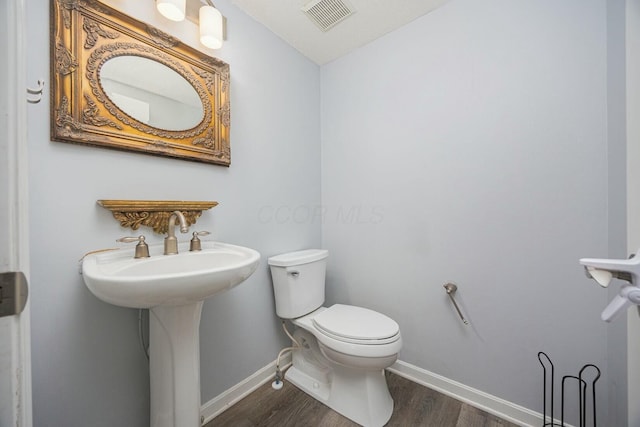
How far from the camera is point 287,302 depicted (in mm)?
1408

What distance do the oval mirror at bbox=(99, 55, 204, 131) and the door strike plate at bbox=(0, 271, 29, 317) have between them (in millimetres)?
779

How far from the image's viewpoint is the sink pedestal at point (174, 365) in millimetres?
850

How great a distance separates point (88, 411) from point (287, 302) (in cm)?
87

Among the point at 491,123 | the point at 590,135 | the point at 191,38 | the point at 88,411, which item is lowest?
the point at 88,411

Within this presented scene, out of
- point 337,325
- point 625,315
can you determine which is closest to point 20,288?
point 337,325

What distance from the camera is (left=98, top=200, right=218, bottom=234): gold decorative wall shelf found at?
2.97ft

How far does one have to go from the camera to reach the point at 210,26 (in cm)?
111

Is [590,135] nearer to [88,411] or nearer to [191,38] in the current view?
[191,38]

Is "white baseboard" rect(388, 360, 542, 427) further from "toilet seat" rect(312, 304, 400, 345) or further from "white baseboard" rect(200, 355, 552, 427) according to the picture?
"toilet seat" rect(312, 304, 400, 345)

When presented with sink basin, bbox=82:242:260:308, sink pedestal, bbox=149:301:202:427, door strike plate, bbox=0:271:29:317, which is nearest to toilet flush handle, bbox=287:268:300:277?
sink basin, bbox=82:242:260:308

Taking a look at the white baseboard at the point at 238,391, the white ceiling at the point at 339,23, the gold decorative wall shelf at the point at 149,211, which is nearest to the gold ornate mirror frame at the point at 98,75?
the gold decorative wall shelf at the point at 149,211

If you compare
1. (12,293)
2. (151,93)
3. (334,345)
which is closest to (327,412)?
(334,345)

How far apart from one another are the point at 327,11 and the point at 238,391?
7.08ft

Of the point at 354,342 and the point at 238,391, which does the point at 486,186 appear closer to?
the point at 354,342
